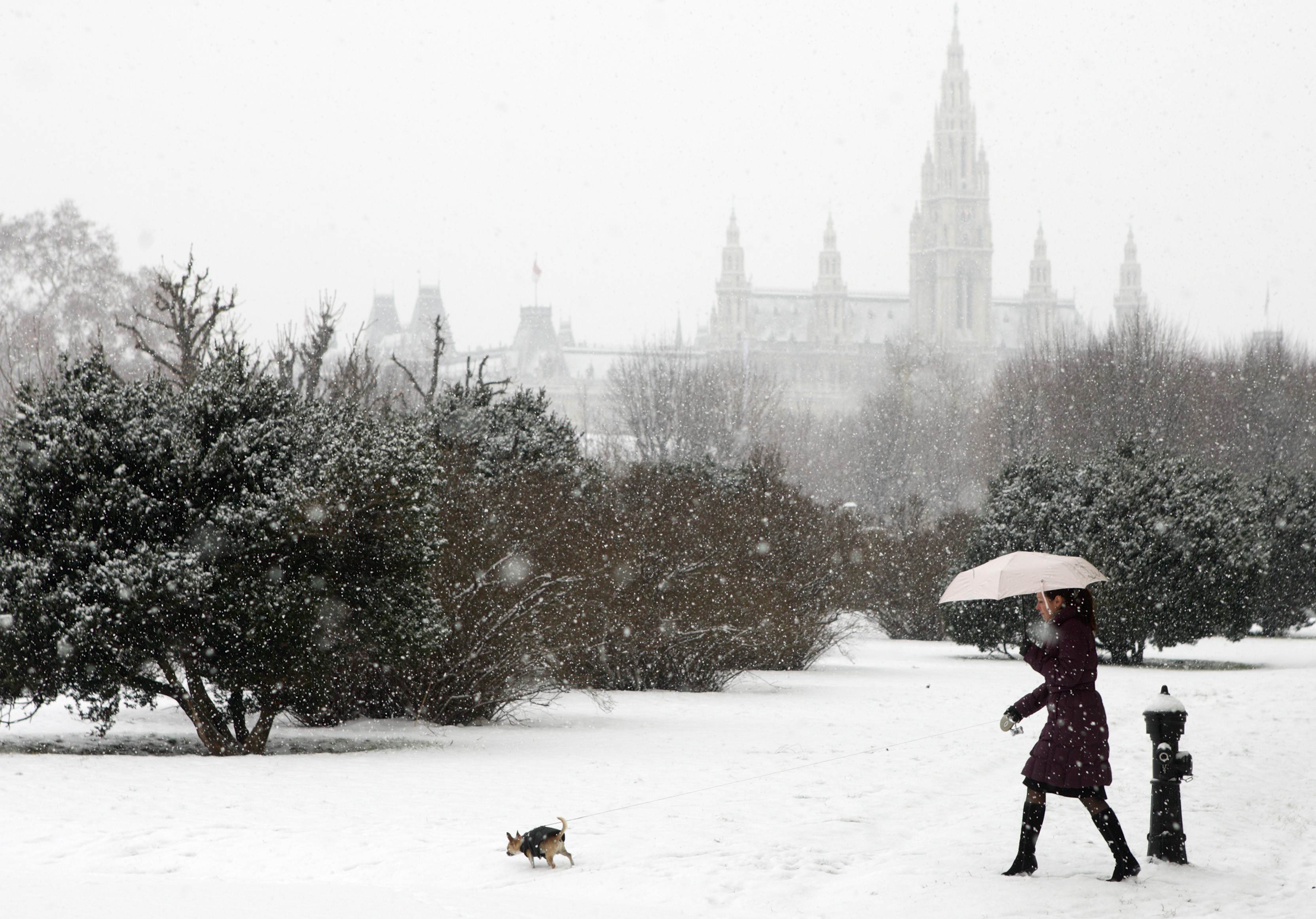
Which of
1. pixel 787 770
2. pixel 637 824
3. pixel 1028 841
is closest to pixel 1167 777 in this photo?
pixel 1028 841

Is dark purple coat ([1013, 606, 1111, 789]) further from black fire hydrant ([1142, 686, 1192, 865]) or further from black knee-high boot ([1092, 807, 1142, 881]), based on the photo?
black fire hydrant ([1142, 686, 1192, 865])

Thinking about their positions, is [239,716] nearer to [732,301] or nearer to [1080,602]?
[1080,602]

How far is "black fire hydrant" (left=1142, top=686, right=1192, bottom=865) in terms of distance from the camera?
745cm

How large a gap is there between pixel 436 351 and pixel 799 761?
13.4m

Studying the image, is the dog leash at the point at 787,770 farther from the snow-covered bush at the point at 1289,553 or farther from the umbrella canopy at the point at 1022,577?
the snow-covered bush at the point at 1289,553

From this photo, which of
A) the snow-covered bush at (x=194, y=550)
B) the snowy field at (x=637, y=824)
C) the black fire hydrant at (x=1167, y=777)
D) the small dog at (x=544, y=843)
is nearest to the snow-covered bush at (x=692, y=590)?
the snowy field at (x=637, y=824)

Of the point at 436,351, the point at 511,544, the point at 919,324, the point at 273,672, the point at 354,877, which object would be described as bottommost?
the point at 354,877

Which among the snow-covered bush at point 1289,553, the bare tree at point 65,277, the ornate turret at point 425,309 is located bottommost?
the snow-covered bush at point 1289,553

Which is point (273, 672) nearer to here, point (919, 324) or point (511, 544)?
point (511, 544)

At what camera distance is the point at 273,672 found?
1152 cm

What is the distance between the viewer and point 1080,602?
23.6 ft

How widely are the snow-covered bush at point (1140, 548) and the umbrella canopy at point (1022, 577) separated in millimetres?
15245

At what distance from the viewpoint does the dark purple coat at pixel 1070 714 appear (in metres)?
6.93

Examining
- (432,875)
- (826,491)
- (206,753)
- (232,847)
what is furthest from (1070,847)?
(826,491)
